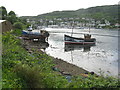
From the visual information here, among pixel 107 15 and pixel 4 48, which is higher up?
pixel 107 15

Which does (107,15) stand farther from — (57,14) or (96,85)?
(96,85)

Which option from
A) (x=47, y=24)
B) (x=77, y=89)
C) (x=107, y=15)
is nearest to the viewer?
(x=77, y=89)

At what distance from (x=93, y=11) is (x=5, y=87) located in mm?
167689

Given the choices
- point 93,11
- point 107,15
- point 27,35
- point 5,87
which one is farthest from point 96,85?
point 93,11

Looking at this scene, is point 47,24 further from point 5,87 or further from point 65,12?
point 5,87

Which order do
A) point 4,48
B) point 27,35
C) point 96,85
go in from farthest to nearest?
point 27,35
point 4,48
point 96,85

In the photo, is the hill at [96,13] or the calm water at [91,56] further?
the hill at [96,13]

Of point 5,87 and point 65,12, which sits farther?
point 65,12

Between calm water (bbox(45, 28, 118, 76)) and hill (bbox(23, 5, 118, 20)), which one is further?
hill (bbox(23, 5, 118, 20))

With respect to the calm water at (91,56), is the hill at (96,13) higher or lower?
higher

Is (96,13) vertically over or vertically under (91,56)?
over

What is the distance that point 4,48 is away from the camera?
773cm

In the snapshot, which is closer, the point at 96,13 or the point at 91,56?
the point at 91,56

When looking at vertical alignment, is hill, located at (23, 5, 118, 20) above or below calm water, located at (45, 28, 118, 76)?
above
